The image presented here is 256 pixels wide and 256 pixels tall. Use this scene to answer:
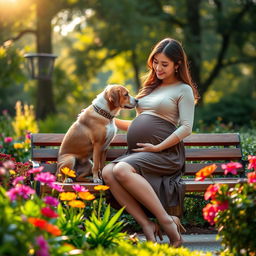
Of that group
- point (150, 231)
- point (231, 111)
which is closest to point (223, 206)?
point (150, 231)

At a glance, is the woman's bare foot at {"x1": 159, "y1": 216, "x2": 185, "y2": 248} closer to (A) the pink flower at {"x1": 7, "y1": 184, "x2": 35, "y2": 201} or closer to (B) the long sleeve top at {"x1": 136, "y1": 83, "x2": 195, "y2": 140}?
(B) the long sleeve top at {"x1": 136, "y1": 83, "x2": 195, "y2": 140}

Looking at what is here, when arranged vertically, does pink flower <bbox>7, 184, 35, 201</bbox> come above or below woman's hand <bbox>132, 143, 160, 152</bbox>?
above

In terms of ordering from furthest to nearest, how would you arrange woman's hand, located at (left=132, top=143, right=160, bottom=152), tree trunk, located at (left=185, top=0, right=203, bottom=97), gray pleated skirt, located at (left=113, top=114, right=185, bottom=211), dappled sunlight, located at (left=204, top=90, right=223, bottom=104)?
dappled sunlight, located at (left=204, top=90, right=223, bottom=104), tree trunk, located at (left=185, top=0, right=203, bottom=97), woman's hand, located at (left=132, top=143, right=160, bottom=152), gray pleated skirt, located at (left=113, top=114, right=185, bottom=211)

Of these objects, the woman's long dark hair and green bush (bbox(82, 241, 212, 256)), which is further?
the woman's long dark hair

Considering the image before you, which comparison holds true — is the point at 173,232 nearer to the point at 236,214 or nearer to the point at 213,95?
the point at 236,214

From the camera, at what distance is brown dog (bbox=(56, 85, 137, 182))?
5.72 metres

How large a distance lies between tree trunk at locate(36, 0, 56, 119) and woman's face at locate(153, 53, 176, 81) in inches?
529

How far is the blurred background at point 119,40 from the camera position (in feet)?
58.7

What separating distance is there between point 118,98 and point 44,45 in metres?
13.2

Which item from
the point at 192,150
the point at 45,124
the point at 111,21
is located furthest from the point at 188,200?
the point at 111,21

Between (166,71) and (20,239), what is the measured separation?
3025mm

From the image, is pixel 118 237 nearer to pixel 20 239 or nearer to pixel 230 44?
pixel 20 239

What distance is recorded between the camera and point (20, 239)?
2.81 meters

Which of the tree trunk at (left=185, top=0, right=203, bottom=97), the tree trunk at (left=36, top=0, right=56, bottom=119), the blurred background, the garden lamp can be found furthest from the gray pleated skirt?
the tree trunk at (left=185, top=0, right=203, bottom=97)
